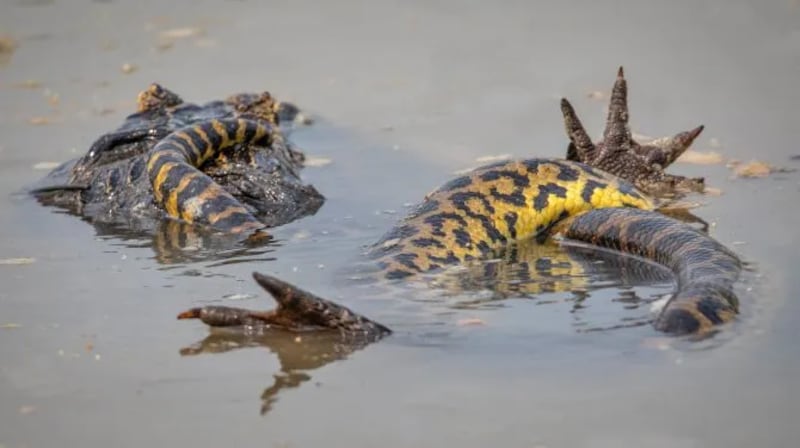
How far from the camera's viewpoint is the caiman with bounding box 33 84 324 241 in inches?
414

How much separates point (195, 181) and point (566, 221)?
2.85 meters

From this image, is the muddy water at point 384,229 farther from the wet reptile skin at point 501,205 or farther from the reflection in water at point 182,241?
the wet reptile skin at point 501,205

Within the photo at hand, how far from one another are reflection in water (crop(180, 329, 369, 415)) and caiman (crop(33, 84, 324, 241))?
2602mm

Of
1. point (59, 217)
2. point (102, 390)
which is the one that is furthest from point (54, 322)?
point (59, 217)

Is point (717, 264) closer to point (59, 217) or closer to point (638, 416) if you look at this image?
point (638, 416)

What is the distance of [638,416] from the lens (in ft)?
21.2

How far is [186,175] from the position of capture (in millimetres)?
10516

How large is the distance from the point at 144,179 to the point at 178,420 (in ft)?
15.4

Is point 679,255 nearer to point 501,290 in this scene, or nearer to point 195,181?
point 501,290

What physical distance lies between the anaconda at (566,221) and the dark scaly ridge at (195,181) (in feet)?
4.79

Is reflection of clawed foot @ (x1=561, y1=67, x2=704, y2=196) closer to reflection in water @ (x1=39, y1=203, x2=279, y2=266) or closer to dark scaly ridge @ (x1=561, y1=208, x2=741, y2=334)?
dark scaly ridge @ (x1=561, y1=208, x2=741, y2=334)

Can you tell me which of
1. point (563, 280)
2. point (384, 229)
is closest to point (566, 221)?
point (563, 280)

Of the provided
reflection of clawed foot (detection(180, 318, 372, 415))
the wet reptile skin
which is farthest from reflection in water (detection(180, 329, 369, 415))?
the wet reptile skin

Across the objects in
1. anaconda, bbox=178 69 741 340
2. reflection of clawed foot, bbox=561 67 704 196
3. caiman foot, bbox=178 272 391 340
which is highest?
reflection of clawed foot, bbox=561 67 704 196
